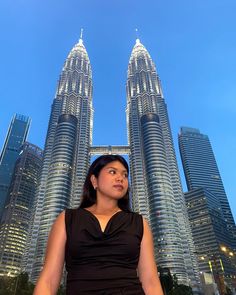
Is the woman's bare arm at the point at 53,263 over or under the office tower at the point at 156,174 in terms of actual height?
under

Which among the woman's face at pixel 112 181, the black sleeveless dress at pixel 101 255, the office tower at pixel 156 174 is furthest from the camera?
the office tower at pixel 156 174

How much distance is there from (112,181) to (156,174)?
382 feet

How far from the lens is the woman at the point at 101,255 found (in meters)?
2.33

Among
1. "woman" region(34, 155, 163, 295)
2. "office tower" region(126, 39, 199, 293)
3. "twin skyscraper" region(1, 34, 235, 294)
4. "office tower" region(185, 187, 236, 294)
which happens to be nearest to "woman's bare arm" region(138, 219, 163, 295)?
"woman" region(34, 155, 163, 295)

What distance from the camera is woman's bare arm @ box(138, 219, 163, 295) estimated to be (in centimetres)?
260

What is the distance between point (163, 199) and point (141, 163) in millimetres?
21661

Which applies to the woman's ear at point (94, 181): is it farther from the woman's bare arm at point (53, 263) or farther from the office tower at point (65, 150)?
the office tower at point (65, 150)

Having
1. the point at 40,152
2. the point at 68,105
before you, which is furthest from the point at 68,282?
the point at 40,152

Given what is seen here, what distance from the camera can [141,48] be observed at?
161 metres

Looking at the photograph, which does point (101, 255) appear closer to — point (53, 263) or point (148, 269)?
point (53, 263)

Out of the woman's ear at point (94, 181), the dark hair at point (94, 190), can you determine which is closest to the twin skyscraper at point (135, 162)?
the dark hair at point (94, 190)

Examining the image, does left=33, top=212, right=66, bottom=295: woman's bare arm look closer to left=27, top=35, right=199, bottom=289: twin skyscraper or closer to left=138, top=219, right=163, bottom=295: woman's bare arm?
left=138, top=219, right=163, bottom=295: woman's bare arm

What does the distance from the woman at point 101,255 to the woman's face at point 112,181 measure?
22 centimetres

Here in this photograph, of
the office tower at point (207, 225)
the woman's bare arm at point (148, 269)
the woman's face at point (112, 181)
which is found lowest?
the woman's bare arm at point (148, 269)
